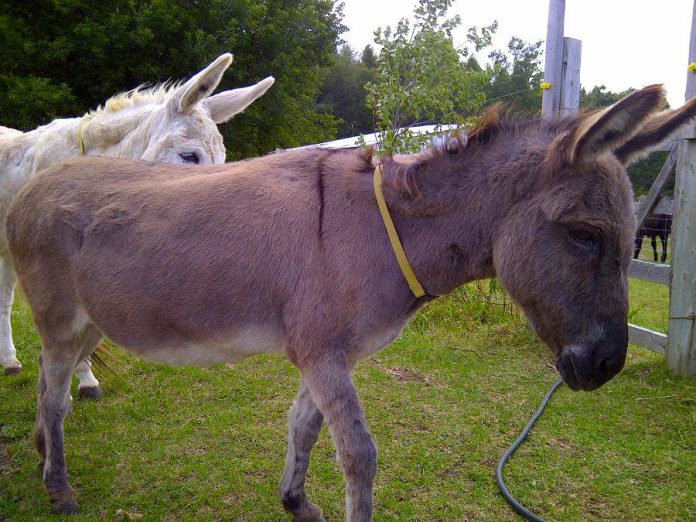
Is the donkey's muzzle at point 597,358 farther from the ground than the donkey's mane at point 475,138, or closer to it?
closer to it

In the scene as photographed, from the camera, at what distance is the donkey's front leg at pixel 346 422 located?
2043 millimetres

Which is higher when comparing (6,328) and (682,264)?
(682,264)

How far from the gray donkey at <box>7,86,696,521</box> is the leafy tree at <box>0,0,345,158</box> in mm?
13113

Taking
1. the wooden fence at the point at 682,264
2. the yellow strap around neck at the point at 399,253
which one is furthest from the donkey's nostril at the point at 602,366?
the wooden fence at the point at 682,264

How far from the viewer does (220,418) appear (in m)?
4.02

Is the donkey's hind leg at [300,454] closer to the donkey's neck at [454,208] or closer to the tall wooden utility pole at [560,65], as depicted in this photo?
the donkey's neck at [454,208]

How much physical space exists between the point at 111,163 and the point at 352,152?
1438 millimetres

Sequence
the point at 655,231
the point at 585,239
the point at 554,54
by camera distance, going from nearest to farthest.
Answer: the point at 585,239 < the point at 554,54 < the point at 655,231

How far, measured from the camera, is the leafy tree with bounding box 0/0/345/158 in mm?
14523

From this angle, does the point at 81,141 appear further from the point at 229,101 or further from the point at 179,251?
the point at 179,251

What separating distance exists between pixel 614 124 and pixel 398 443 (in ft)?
8.72

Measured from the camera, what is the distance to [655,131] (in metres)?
1.93

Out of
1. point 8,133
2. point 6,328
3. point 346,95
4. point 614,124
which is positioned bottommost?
point 6,328

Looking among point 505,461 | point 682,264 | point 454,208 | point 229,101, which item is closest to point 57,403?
point 454,208
